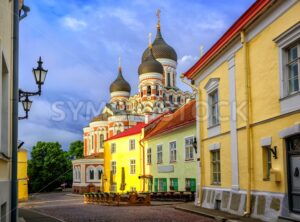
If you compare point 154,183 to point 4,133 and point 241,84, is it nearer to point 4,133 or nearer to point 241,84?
point 241,84

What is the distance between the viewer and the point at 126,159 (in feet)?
143

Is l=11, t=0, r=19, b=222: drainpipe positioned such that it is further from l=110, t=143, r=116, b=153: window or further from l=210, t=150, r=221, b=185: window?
l=110, t=143, r=116, b=153: window

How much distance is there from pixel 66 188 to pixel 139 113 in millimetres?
19333

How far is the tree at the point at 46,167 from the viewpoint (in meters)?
63.2

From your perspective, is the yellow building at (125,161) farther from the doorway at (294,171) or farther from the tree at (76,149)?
the tree at (76,149)

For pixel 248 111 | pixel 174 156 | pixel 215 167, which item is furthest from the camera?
pixel 174 156

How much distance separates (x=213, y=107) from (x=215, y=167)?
247 centimetres

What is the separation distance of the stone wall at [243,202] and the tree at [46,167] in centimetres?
4879

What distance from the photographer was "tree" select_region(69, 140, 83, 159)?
79.8 metres

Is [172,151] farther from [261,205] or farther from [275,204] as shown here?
[275,204]

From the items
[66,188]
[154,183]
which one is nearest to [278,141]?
[154,183]

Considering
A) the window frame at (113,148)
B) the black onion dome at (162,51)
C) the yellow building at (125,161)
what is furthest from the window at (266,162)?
the black onion dome at (162,51)

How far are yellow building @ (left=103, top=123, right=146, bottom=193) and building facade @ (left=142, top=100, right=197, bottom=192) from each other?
2.14 metres

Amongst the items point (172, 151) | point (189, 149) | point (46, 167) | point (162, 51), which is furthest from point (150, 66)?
point (189, 149)
